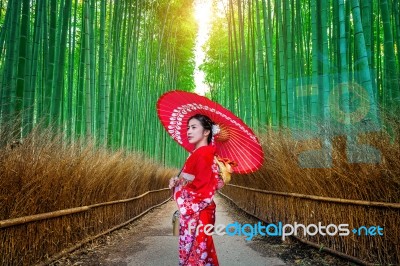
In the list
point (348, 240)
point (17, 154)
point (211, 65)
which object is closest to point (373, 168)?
point (348, 240)

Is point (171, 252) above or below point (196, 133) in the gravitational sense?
below

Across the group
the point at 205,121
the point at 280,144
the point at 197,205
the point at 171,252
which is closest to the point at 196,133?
the point at 205,121

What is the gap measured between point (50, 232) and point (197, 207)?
6.21ft

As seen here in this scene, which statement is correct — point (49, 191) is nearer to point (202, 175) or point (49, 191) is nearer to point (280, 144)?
point (202, 175)

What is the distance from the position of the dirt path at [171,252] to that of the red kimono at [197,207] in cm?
165

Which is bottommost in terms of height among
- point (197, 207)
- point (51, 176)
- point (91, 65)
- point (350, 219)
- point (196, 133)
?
point (350, 219)

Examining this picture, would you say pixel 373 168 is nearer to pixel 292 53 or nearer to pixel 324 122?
pixel 324 122

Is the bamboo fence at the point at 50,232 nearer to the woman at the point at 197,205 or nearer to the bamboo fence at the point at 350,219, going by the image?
the woman at the point at 197,205

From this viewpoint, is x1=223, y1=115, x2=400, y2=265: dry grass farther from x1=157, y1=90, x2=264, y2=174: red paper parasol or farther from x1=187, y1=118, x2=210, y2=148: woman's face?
x1=187, y1=118, x2=210, y2=148: woman's face

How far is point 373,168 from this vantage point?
3.04 meters

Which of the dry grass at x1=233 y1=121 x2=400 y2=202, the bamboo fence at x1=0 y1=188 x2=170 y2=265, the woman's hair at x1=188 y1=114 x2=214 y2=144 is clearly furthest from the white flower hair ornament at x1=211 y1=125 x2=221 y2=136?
the bamboo fence at x1=0 y1=188 x2=170 y2=265

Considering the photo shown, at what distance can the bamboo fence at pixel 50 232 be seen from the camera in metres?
2.81

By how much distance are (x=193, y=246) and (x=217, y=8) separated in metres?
12.4

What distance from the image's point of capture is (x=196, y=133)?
239 cm
